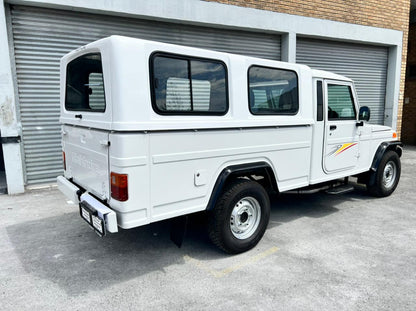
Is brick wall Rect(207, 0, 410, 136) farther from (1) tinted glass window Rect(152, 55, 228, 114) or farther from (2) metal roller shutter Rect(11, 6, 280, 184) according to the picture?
(1) tinted glass window Rect(152, 55, 228, 114)

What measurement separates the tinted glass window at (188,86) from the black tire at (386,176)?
3.69 m

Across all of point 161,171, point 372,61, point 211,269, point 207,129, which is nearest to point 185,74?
point 207,129

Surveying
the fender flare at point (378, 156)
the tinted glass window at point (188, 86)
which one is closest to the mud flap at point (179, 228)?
the tinted glass window at point (188, 86)

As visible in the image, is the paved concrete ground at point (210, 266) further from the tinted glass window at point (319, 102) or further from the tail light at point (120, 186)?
the tinted glass window at point (319, 102)

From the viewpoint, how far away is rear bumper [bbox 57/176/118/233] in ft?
9.27

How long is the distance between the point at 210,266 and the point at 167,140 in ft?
4.80

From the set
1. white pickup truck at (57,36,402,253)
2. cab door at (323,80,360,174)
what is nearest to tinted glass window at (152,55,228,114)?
white pickup truck at (57,36,402,253)

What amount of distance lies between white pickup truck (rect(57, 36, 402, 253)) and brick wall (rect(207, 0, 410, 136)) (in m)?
4.69

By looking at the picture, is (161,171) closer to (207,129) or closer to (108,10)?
(207,129)

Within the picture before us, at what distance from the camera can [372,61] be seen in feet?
35.6

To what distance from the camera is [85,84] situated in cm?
362

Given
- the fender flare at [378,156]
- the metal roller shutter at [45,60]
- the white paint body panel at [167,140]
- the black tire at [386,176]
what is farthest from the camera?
the metal roller shutter at [45,60]

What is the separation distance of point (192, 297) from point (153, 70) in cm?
209

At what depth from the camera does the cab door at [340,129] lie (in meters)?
4.59
